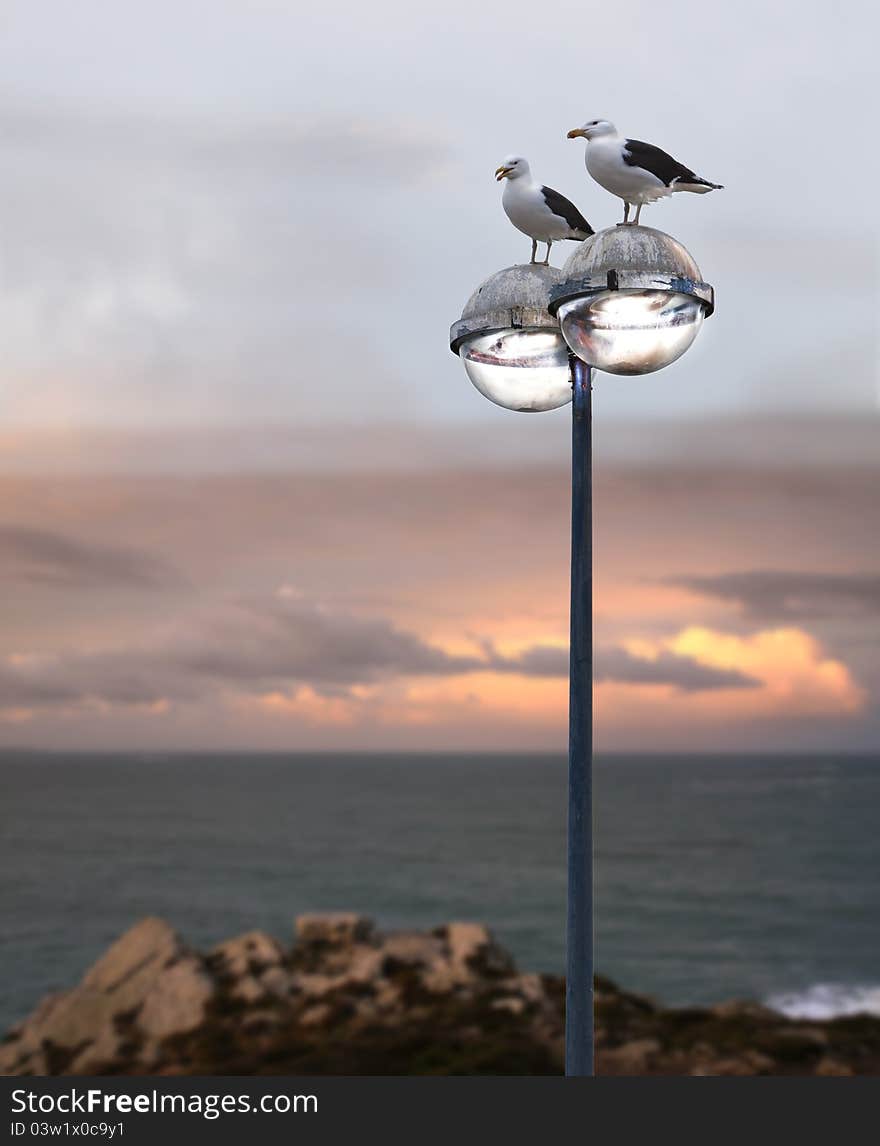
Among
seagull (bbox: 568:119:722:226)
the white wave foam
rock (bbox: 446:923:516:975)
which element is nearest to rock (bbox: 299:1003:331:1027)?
rock (bbox: 446:923:516:975)

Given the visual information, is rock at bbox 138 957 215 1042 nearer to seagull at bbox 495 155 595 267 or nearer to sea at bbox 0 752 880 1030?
sea at bbox 0 752 880 1030

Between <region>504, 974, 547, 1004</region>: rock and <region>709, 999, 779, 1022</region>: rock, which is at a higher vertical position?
<region>504, 974, 547, 1004</region>: rock

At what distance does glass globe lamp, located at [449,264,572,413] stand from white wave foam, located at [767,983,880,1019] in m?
55.8

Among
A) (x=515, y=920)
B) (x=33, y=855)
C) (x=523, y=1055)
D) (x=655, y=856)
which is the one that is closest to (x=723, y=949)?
(x=515, y=920)

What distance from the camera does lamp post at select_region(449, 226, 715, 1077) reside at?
4.92 m

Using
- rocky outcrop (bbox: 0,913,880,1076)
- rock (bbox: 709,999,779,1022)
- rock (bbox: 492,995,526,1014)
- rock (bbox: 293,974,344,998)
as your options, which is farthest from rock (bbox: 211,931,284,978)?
rock (bbox: 709,999,779,1022)

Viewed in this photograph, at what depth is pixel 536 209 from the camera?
20.4 feet

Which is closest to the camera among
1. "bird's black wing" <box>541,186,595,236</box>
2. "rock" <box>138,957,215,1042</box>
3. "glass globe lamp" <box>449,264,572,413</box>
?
"glass globe lamp" <box>449,264,572,413</box>

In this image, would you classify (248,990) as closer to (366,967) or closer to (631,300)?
(366,967)

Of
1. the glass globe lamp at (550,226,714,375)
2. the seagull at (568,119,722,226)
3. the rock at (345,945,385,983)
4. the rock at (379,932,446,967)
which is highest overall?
the seagull at (568,119,722,226)

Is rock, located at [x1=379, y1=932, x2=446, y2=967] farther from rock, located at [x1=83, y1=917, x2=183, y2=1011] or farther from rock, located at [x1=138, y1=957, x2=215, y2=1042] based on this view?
rock, located at [x1=83, y1=917, x2=183, y2=1011]

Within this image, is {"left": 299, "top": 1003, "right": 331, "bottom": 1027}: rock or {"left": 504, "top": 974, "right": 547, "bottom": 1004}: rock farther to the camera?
{"left": 299, "top": 1003, "right": 331, "bottom": 1027}: rock

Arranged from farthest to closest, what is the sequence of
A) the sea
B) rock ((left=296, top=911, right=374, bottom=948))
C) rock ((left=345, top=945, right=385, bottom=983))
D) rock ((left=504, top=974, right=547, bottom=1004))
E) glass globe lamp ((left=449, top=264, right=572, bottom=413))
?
the sea, rock ((left=296, top=911, right=374, bottom=948)), rock ((left=345, top=945, right=385, bottom=983)), rock ((left=504, top=974, right=547, bottom=1004)), glass globe lamp ((left=449, top=264, right=572, bottom=413))

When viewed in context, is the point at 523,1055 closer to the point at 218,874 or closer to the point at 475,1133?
the point at 475,1133
